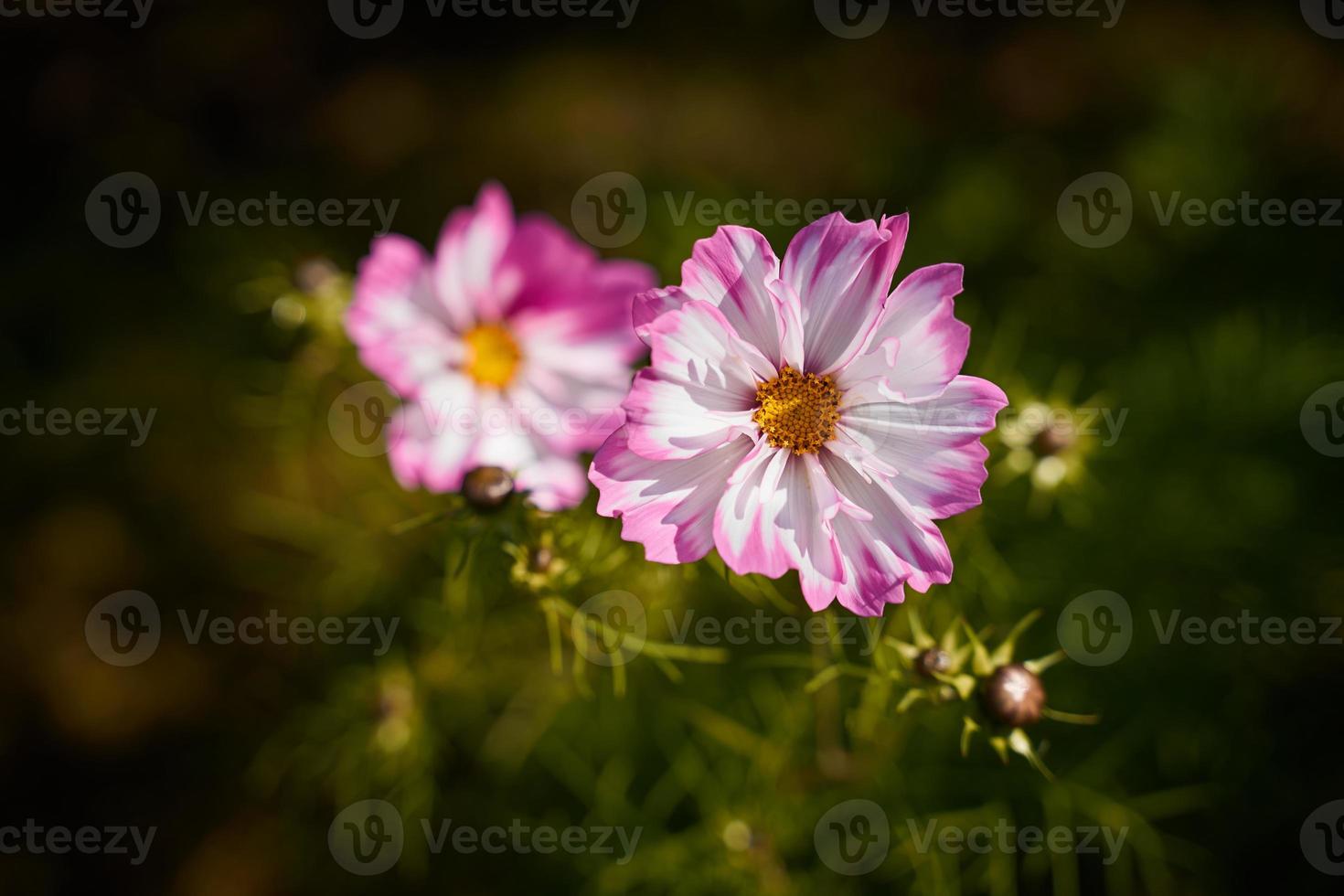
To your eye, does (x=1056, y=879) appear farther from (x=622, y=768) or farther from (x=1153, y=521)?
(x=622, y=768)

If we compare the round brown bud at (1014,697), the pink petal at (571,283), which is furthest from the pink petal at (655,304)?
the round brown bud at (1014,697)

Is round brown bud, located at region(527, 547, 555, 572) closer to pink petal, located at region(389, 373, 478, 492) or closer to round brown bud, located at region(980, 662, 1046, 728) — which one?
pink petal, located at region(389, 373, 478, 492)

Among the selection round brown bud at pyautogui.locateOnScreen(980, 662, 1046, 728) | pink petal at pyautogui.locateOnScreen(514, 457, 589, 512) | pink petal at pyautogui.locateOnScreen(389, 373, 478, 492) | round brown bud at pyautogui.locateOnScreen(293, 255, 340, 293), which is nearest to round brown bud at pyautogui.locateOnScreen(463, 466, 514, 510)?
pink petal at pyautogui.locateOnScreen(514, 457, 589, 512)

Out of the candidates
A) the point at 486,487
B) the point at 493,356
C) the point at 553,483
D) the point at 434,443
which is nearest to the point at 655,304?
the point at 486,487

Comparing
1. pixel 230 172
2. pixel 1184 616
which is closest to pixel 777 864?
pixel 1184 616

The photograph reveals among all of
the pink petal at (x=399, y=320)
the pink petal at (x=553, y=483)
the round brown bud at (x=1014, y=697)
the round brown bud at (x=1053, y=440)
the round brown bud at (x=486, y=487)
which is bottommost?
the round brown bud at (x=1014, y=697)

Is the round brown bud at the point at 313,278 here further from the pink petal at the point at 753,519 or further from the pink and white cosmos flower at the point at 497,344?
the pink petal at the point at 753,519
